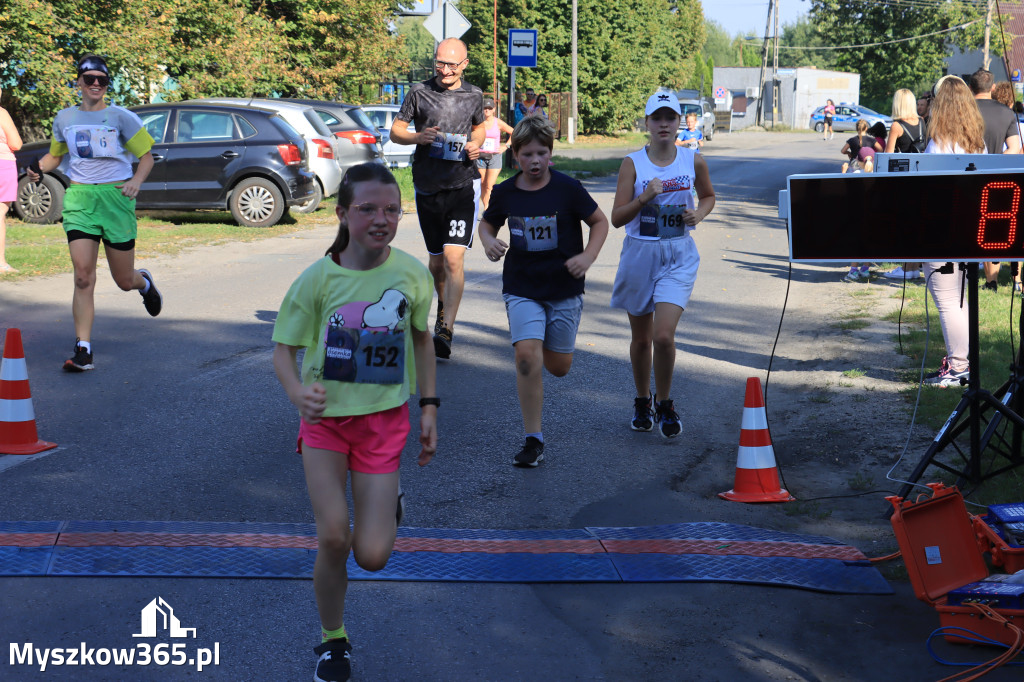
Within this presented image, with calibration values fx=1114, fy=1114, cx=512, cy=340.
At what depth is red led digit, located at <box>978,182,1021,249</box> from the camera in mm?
5270

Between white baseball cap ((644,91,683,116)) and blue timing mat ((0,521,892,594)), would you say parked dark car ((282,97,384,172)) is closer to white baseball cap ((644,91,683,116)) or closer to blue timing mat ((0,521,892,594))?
white baseball cap ((644,91,683,116))

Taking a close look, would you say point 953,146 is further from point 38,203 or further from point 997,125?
point 38,203

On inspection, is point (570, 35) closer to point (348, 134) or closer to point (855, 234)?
point (348, 134)

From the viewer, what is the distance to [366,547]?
12.0 ft

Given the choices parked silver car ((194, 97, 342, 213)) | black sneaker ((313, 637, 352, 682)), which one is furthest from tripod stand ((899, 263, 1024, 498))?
parked silver car ((194, 97, 342, 213))

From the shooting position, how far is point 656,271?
6.67 metres

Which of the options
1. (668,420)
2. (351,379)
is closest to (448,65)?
(668,420)

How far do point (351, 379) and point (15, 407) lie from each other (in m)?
3.32

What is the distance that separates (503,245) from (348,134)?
46.8 feet

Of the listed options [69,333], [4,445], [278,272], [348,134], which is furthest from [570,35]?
[4,445]

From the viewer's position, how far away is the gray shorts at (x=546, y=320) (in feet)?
20.3

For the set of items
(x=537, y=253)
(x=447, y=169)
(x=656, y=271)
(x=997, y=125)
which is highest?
(x=997, y=125)

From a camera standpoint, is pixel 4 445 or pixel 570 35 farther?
pixel 570 35

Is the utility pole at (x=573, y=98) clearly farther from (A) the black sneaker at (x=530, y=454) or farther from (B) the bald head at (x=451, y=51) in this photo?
(A) the black sneaker at (x=530, y=454)
